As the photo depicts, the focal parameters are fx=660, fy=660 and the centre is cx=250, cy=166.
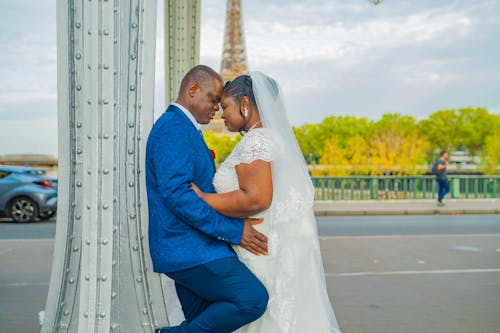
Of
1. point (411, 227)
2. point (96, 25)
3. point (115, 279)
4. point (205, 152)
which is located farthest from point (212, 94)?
point (411, 227)

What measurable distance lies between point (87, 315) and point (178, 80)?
11.1 feet

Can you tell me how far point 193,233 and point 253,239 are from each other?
1.02 ft

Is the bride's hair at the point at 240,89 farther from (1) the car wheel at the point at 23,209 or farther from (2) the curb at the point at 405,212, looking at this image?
(2) the curb at the point at 405,212

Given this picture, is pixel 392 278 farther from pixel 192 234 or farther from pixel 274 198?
pixel 192 234

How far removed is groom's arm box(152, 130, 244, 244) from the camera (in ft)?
9.00

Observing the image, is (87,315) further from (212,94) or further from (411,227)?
(411,227)

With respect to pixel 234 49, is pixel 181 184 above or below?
below

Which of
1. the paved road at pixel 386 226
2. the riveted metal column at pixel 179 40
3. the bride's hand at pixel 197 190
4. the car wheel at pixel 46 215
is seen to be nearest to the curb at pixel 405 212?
the paved road at pixel 386 226

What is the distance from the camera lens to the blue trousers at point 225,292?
9.33 ft

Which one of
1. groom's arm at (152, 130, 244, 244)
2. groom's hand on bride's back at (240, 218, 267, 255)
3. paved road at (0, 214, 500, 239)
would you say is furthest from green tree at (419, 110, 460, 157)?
groom's arm at (152, 130, 244, 244)

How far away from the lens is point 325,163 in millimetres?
31844

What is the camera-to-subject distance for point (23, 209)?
15.2m

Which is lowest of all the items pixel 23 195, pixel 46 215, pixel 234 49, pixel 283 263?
pixel 46 215

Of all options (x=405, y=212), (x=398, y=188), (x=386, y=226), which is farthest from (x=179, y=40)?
(x=398, y=188)
